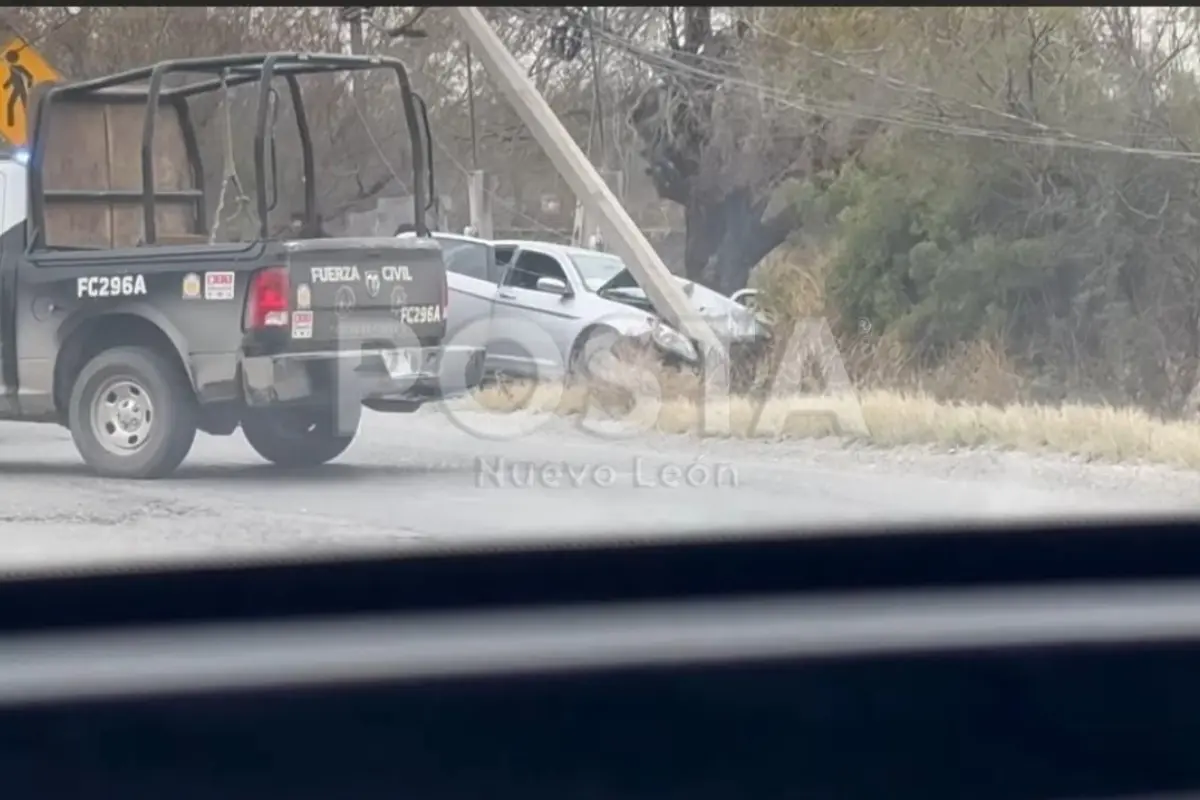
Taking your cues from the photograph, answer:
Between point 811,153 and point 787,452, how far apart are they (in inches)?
40.2

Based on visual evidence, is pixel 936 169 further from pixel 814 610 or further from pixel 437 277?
pixel 814 610

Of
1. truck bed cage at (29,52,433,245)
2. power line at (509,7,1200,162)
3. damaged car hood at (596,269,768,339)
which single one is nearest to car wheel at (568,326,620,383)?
damaged car hood at (596,269,768,339)

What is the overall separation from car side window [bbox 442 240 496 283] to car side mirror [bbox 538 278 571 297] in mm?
167

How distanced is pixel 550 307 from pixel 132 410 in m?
1.26

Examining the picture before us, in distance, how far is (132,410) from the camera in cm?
488

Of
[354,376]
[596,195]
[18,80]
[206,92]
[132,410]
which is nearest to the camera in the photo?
[18,80]

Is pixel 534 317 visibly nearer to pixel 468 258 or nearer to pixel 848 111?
pixel 468 258

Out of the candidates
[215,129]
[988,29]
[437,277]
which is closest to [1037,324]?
[988,29]

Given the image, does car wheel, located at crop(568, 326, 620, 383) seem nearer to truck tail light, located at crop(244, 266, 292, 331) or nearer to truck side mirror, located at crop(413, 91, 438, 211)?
truck side mirror, located at crop(413, 91, 438, 211)

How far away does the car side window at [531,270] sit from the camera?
5211 millimetres

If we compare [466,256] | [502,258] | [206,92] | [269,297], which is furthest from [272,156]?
[502,258]

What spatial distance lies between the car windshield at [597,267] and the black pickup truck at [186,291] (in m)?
0.51

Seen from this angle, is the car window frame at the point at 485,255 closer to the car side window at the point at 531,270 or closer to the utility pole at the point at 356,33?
the car side window at the point at 531,270

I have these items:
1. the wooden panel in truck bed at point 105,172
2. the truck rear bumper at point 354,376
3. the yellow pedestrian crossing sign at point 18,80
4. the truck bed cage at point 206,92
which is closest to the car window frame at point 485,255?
the truck bed cage at point 206,92
